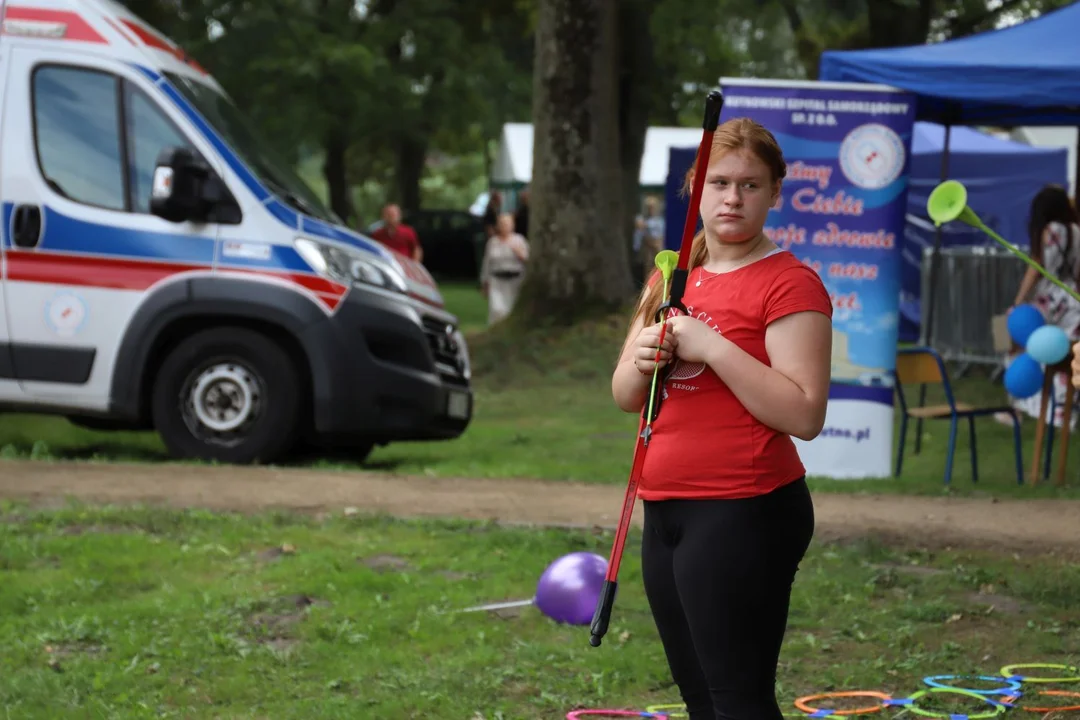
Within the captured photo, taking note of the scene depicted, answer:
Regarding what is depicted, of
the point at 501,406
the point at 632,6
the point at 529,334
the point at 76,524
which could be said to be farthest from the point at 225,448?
the point at 632,6

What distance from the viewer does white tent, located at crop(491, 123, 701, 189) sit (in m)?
33.6

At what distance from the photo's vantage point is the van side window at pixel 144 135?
9219 millimetres

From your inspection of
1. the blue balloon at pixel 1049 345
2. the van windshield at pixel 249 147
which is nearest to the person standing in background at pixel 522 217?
the van windshield at pixel 249 147

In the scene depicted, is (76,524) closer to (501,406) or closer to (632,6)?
(501,406)

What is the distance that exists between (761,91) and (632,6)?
45.1ft

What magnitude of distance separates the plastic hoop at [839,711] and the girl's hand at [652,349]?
192 cm

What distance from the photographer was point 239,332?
30.1 ft

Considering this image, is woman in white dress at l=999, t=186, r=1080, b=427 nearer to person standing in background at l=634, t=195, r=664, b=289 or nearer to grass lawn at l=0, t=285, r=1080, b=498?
grass lawn at l=0, t=285, r=1080, b=498

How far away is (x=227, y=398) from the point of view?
9281 mm

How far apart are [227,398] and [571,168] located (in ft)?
26.7

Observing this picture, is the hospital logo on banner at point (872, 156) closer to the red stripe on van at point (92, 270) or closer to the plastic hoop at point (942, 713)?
the red stripe on van at point (92, 270)

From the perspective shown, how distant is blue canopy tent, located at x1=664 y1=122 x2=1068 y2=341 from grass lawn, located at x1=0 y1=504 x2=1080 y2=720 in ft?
45.9

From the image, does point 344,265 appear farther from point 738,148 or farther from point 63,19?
point 738,148

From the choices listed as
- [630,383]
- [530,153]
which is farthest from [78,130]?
[530,153]
